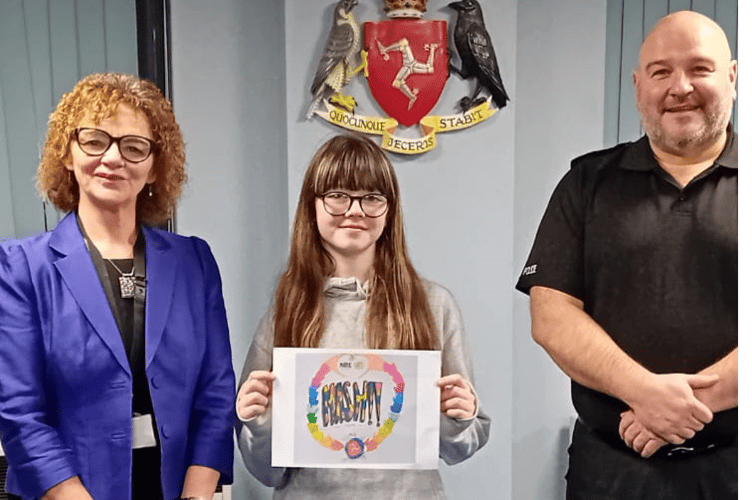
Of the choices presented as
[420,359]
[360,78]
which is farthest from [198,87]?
[420,359]

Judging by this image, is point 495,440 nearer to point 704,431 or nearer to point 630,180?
point 704,431

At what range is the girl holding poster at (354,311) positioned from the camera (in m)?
1.87

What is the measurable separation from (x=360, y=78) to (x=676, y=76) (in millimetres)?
723

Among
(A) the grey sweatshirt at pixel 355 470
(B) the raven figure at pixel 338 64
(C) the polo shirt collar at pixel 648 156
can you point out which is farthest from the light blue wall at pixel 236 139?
(C) the polo shirt collar at pixel 648 156

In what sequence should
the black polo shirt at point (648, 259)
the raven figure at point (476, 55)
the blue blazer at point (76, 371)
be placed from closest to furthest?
the blue blazer at point (76, 371), the black polo shirt at point (648, 259), the raven figure at point (476, 55)

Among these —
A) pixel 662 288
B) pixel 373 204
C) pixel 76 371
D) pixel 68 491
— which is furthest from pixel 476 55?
pixel 68 491

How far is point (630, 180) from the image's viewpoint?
189 centimetres

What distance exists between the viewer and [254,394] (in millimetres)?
1856

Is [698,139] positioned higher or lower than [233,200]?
higher

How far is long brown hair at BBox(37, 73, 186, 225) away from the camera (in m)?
1.76

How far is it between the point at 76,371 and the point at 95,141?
474 millimetres

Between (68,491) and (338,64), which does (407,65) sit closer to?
(338,64)

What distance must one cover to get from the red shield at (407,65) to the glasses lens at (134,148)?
0.57m

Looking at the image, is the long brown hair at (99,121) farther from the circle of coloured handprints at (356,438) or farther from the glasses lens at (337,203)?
the circle of coloured handprints at (356,438)
